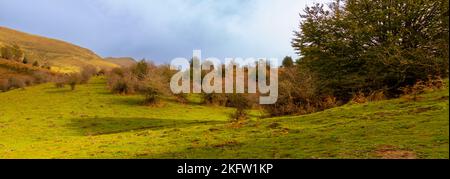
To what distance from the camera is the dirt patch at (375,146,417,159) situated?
12.3 m

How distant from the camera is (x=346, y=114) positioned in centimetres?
2312

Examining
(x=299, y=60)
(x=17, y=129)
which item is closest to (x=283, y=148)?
(x=299, y=60)

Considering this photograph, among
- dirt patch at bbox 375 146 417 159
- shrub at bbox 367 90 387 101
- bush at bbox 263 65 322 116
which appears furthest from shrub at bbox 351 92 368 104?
dirt patch at bbox 375 146 417 159

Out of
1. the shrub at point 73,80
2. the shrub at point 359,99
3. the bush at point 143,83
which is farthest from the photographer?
the shrub at point 73,80

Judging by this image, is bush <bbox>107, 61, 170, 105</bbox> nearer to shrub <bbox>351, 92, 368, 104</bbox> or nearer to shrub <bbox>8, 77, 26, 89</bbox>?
shrub <bbox>8, 77, 26, 89</bbox>

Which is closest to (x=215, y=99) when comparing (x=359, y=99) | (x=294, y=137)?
(x=359, y=99)

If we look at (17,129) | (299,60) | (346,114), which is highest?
(299,60)

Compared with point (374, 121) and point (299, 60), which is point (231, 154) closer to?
A: point (374, 121)

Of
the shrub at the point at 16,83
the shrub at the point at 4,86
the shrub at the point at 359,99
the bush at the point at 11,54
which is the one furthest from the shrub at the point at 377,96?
the bush at the point at 11,54

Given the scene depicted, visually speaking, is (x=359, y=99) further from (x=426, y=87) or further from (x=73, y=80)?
(x=73, y=80)

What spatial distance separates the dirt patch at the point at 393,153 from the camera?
1227cm

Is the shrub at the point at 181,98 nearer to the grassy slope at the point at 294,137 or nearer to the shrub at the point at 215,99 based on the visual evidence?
the shrub at the point at 215,99

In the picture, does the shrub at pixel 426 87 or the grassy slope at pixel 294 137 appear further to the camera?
the shrub at pixel 426 87
